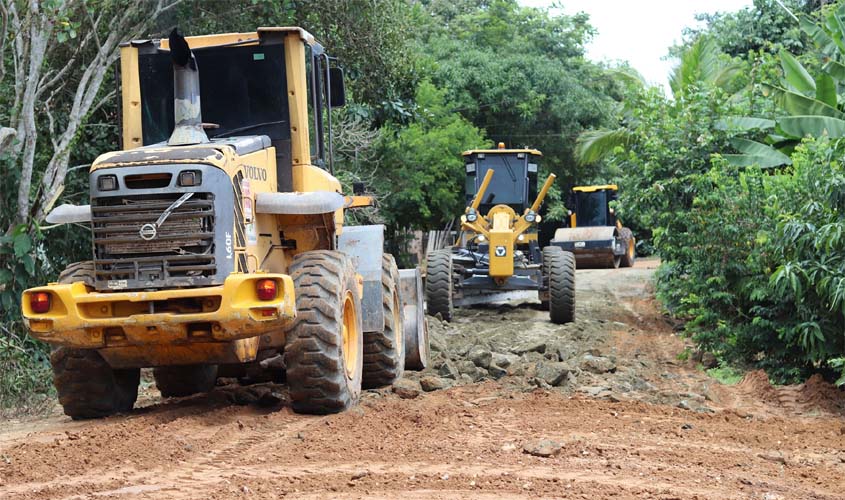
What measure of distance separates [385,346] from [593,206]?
27.0 metres

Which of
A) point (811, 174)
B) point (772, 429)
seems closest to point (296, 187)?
point (772, 429)

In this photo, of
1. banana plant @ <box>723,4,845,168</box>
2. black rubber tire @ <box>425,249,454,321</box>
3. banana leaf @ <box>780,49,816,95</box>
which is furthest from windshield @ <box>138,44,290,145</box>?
banana leaf @ <box>780,49,816,95</box>

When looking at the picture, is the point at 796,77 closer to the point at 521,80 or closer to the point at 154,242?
the point at 154,242

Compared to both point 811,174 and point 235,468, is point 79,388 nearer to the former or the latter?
point 235,468

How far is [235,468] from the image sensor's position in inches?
257

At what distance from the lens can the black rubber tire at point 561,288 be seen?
56.4 ft

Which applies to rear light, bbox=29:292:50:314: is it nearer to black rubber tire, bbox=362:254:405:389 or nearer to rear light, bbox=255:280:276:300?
rear light, bbox=255:280:276:300

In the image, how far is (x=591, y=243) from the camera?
33000 millimetres

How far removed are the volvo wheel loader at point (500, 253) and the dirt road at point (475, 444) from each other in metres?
5.81

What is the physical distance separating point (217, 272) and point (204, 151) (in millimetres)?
887

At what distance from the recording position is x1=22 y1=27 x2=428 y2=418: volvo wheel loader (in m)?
7.52

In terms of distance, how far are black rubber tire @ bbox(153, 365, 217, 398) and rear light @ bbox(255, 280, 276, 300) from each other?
247 centimetres

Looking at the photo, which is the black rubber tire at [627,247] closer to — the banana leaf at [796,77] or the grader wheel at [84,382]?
the banana leaf at [796,77]

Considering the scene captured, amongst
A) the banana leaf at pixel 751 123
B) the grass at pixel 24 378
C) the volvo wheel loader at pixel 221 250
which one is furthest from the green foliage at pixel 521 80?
the volvo wheel loader at pixel 221 250
